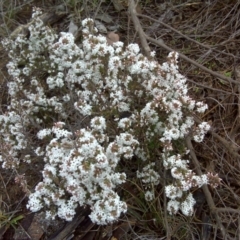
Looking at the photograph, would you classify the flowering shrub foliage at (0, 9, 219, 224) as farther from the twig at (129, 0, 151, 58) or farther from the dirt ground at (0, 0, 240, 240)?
the twig at (129, 0, 151, 58)

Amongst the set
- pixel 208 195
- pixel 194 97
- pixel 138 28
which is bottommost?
pixel 208 195

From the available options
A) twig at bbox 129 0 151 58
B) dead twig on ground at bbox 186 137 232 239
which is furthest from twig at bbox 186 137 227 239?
twig at bbox 129 0 151 58

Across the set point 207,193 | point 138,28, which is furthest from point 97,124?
point 138,28

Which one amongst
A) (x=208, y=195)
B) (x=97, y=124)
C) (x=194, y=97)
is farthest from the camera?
(x=194, y=97)

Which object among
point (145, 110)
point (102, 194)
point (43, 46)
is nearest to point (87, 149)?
point (102, 194)

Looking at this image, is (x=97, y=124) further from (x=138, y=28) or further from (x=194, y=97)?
(x=138, y=28)

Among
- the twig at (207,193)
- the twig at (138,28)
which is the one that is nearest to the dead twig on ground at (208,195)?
the twig at (207,193)

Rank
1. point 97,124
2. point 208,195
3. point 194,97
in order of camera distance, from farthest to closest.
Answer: point 194,97, point 208,195, point 97,124

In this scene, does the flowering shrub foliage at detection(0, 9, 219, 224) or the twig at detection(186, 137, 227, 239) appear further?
the twig at detection(186, 137, 227, 239)
